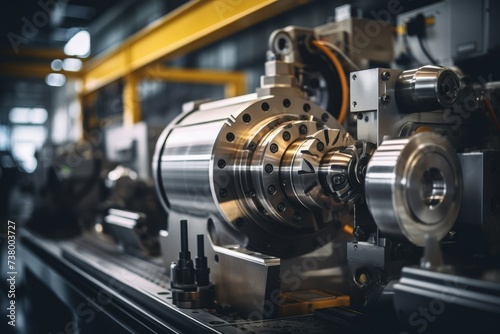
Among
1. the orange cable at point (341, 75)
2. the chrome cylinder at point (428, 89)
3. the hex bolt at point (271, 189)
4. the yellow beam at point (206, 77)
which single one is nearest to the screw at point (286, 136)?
the hex bolt at point (271, 189)

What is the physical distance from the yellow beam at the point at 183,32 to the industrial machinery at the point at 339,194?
19.0 inches

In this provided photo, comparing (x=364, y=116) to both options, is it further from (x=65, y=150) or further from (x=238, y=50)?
(x=238, y=50)

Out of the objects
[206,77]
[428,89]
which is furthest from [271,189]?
[206,77]

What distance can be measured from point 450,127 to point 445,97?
0.10 meters

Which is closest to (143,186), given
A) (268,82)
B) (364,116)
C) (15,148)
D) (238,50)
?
(268,82)

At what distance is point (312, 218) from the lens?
1.39m

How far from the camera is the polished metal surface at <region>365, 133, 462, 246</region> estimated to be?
3.08ft

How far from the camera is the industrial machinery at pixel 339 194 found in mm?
957

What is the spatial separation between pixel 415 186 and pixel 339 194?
0.86 ft

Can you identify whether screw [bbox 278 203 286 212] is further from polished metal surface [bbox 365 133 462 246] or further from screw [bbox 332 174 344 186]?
polished metal surface [bbox 365 133 462 246]

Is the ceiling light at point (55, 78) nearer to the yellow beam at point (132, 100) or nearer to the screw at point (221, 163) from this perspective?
the yellow beam at point (132, 100)

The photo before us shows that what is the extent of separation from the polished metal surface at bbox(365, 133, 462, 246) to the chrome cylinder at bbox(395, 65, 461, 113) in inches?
6.1

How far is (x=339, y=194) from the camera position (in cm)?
120

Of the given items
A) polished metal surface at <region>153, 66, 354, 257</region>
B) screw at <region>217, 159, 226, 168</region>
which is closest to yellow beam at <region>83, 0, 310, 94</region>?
polished metal surface at <region>153, 66, 354, 257</region>
